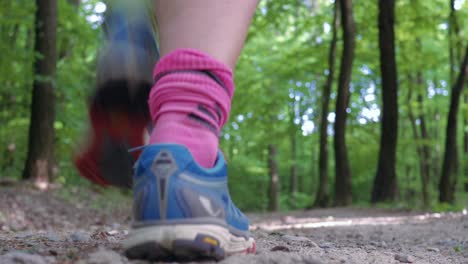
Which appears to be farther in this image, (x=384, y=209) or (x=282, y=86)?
(x=282, y=86)

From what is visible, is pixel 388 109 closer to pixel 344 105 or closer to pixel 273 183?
pixel 344 105

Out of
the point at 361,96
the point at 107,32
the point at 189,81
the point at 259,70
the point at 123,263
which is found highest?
the point at 259,70

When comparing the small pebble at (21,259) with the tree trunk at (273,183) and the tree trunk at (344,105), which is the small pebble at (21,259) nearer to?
the tree trunk at (344,105)

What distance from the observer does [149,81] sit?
184 cm

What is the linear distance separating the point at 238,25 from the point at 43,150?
8.69 meters

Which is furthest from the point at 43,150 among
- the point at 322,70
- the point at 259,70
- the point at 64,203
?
the point at 259,70

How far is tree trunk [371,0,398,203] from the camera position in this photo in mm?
10406

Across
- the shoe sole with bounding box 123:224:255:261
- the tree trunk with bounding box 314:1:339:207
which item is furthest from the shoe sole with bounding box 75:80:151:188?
the tree trunk with bounding box 314:1:339:207

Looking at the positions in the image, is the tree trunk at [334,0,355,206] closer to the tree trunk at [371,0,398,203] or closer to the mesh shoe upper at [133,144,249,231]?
the tree trunk at [371,0,398,203]

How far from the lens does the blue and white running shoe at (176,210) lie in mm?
1278

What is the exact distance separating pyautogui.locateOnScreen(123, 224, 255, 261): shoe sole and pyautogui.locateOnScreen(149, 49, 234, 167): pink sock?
0.21 meters

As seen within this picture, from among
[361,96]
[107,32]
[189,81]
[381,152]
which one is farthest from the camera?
[361,96]

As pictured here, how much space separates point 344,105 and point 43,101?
6006mm

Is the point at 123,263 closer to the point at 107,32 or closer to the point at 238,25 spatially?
the point at 238,25
